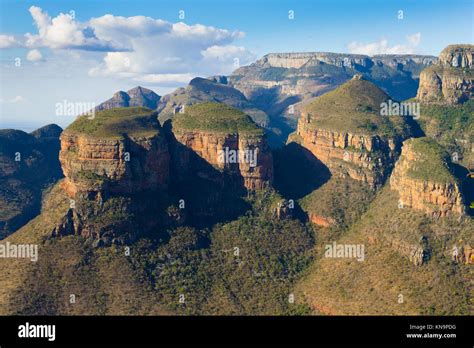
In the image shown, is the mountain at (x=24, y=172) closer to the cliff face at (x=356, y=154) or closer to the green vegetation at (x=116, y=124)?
the green vegetation at (x=116, y=124)

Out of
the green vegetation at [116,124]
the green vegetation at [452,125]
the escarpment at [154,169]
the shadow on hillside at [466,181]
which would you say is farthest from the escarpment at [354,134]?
the green vegetation at [116,124]

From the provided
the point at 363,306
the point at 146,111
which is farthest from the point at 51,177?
the point at 363,306

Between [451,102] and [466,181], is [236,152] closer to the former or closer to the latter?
[466,181]

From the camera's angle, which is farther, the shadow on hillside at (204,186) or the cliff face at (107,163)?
the shadow on hillside at (204,186)

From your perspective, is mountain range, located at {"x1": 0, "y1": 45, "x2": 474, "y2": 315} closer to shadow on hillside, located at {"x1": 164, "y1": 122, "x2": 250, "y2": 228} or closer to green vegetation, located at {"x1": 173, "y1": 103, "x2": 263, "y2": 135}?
shadow on hillside, located at {"x1": 164, "y1": 122, "x2": 250, "y2": 228}

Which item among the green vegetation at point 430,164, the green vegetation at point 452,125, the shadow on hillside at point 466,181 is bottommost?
the shadow on hillside at point 466,181
